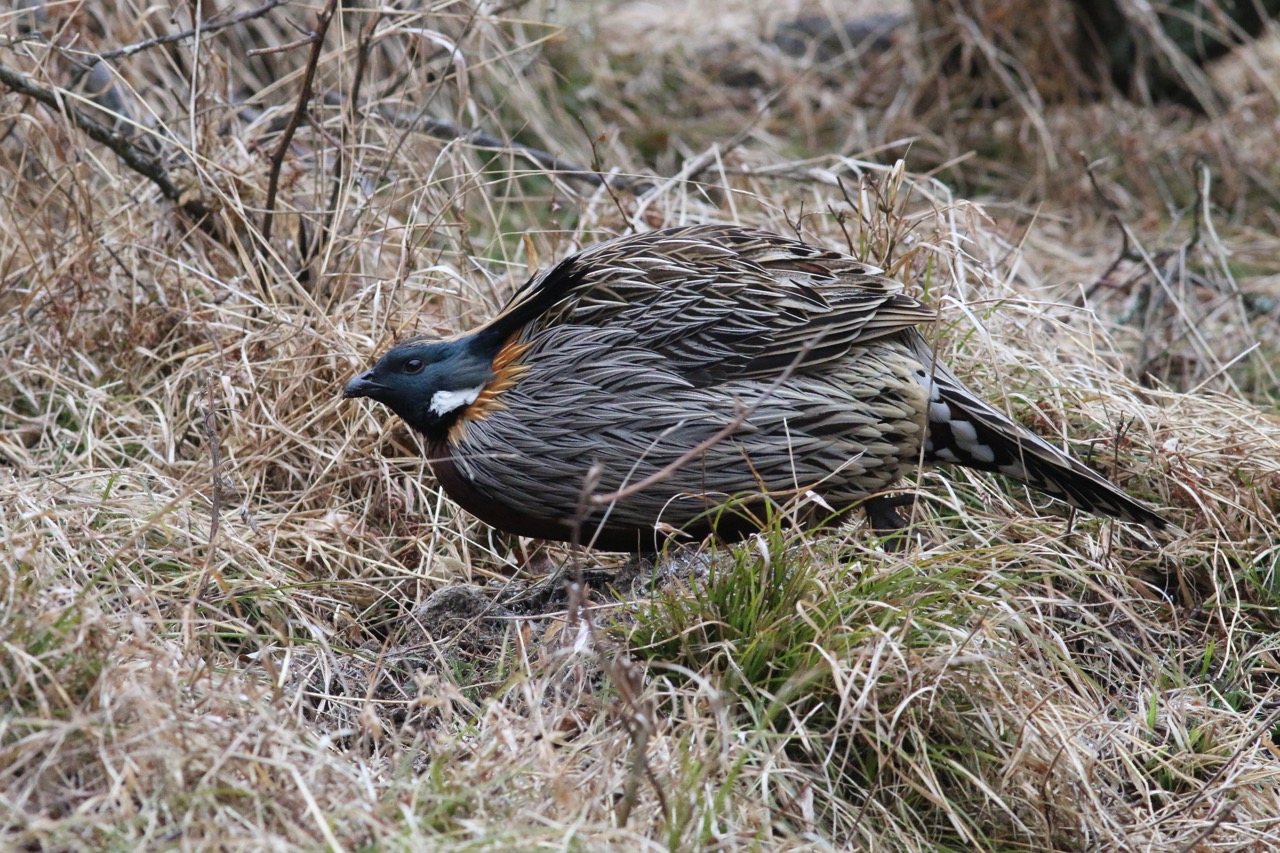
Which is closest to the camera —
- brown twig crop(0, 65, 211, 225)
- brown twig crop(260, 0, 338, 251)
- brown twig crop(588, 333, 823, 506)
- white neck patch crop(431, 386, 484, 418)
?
brown twig crop(588, 333, 823, 506)

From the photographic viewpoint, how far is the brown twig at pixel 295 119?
3844 mm

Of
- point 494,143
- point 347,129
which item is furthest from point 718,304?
point 494,143

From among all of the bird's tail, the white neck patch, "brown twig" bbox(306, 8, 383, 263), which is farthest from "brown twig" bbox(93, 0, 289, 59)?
the bird's tail

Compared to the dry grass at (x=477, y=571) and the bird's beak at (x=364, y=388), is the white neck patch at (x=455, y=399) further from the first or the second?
the dry grass at (x=477, y=571)

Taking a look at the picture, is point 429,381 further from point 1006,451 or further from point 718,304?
point 1006,451

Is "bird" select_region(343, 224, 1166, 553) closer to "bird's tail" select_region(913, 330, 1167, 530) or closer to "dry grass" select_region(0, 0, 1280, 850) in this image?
"bird's tail" select_region(913, 330, 1167, 530)

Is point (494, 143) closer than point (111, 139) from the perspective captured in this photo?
No

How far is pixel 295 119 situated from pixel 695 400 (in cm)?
164

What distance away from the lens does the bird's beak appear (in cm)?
341

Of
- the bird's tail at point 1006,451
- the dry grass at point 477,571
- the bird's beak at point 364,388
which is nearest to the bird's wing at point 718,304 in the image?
the bird's tail at point 1006,451

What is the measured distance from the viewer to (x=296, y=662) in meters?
3.18

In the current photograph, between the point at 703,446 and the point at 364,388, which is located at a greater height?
the point at 364,388

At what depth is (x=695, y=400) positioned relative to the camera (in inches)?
127

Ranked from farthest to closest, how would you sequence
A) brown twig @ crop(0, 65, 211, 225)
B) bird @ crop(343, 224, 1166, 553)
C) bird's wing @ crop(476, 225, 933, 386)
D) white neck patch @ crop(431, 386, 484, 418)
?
brown twig @ crop(0, 65, 211, 225) → white neck patch @ crop(431, 386, 484, 418) → bird's wing @ crop(476, 225, 933, 386) → bird @ crop(343, 224, 1166, 553)
